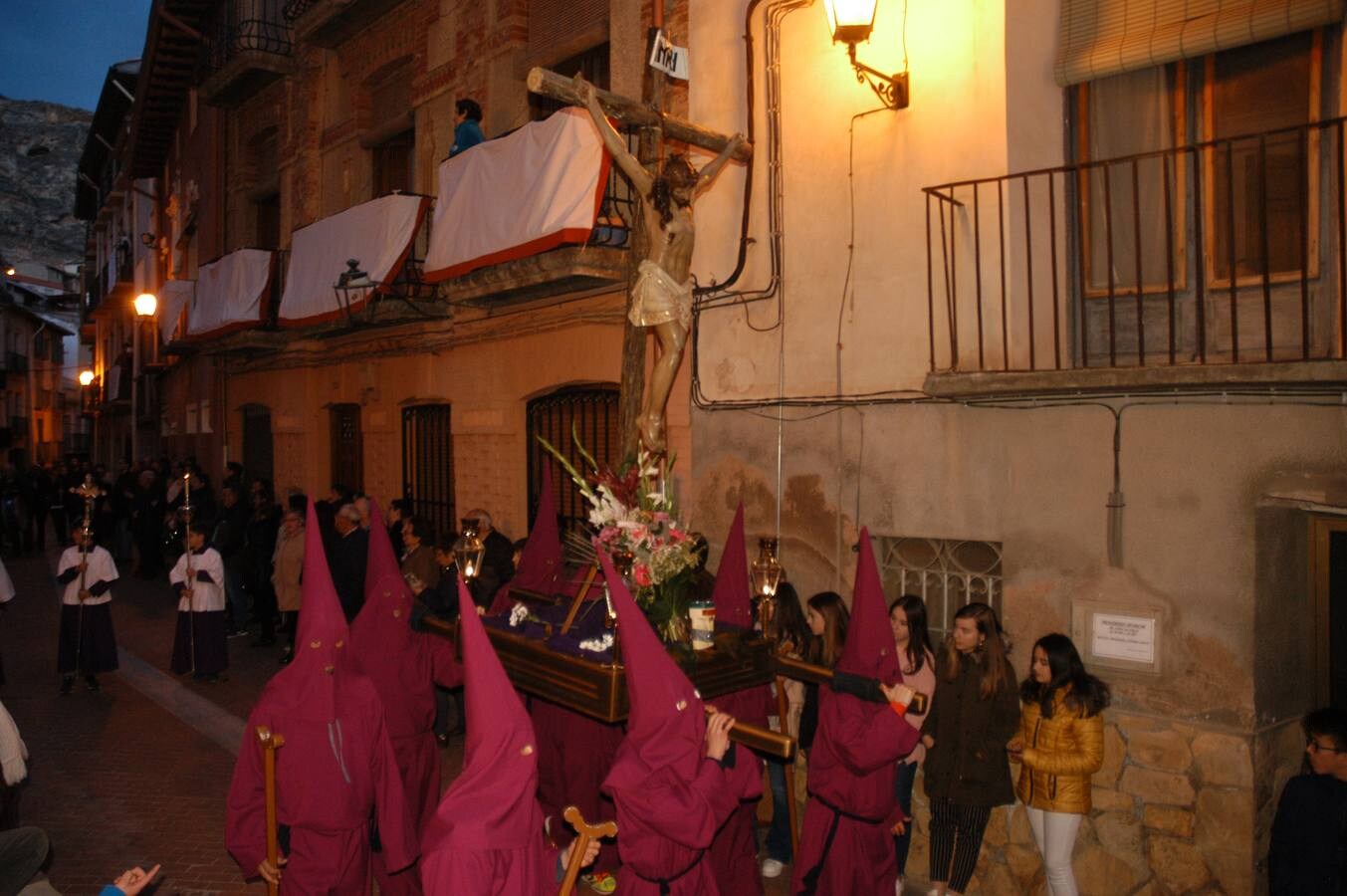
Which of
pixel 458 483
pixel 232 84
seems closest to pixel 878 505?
pixel 458 483

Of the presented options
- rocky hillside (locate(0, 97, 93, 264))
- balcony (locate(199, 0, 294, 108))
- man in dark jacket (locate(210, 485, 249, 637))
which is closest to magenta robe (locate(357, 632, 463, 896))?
man in dark jacket (locate(210, 485, 249, 637))

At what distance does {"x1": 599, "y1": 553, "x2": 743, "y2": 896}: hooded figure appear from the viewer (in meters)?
4.22

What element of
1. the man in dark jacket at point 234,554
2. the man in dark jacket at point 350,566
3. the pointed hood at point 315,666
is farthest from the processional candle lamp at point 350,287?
the pointed hood at point 315,666

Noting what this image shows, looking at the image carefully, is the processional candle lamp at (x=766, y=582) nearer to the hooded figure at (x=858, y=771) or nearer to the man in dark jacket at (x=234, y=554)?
the hooded figure at (x=858, y=771)

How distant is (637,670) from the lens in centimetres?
423

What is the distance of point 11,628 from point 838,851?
43.0ft

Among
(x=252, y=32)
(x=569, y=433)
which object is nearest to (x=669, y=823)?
(x=569, y=433)

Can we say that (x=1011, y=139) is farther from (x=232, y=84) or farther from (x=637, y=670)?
(x=232, y=84)

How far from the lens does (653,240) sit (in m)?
6.29

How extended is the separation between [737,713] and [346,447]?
34.7 ft

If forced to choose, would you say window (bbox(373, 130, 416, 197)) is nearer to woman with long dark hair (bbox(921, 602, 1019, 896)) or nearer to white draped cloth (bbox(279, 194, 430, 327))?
white draped cloth (bbox(279, 194, 430, 327))

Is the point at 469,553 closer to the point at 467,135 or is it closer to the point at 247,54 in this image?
the point at 467,135

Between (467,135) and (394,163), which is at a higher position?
(394,163)

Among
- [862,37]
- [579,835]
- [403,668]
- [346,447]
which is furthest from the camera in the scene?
[346,447]
